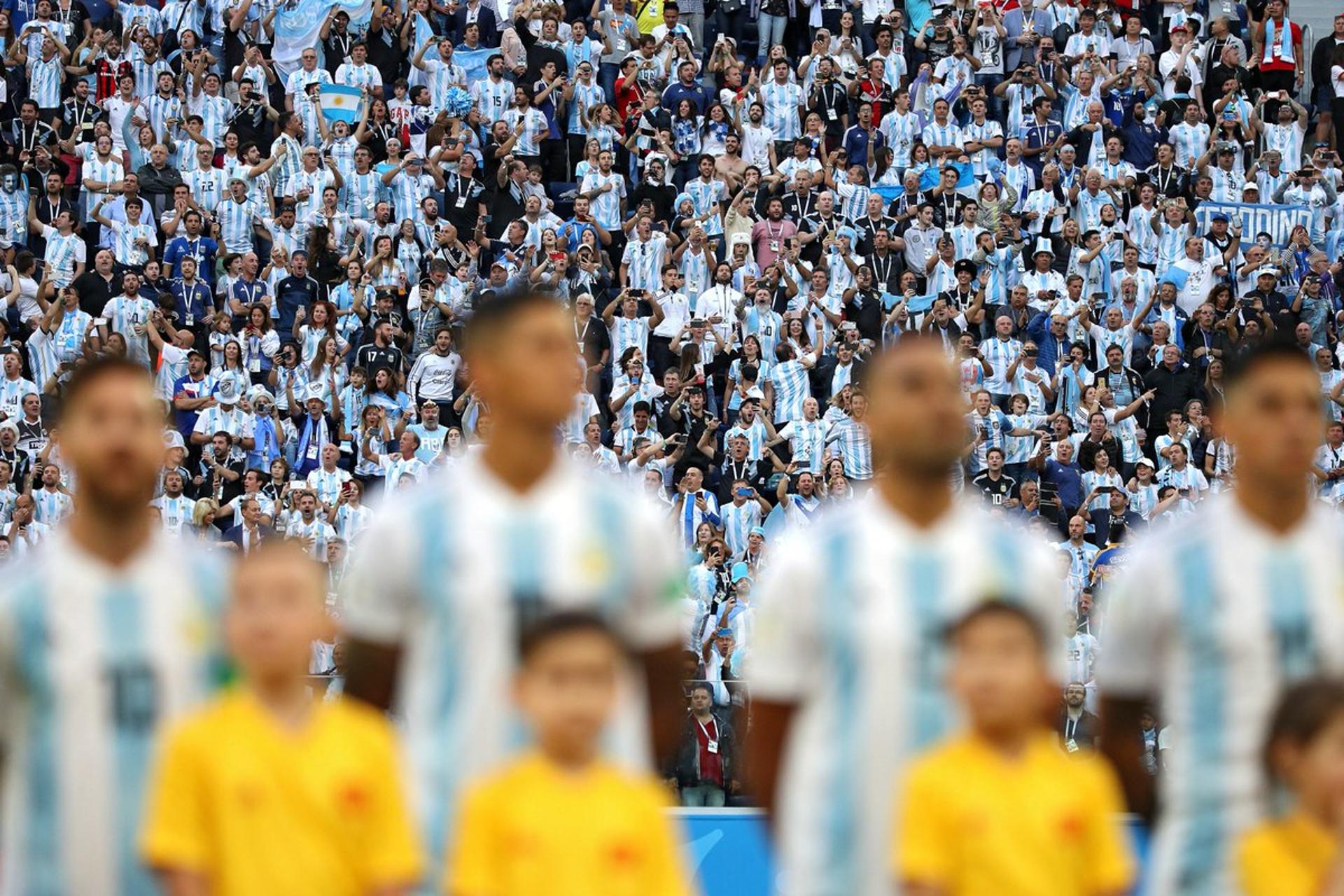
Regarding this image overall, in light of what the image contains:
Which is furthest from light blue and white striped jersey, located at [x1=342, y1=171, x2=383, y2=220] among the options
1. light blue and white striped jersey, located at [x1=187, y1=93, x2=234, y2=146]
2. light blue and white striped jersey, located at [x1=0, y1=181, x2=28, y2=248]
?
light blue and white striped jersey, located at [x1=0, y1=181, x2=28, y2=248]

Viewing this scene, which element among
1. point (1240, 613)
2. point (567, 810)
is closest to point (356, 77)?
point (1240, 613)

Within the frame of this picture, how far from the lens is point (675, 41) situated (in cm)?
2469

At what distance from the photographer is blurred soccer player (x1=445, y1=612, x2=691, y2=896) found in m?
4.20

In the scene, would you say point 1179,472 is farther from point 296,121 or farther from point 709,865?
point 709,865

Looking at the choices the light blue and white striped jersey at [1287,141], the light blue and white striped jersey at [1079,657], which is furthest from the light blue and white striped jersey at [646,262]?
the light blue and white striped jersey at [1287,141]

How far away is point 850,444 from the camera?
19844mm

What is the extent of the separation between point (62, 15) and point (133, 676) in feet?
66.3

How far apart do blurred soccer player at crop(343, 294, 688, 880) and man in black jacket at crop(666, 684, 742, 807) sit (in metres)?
7.92

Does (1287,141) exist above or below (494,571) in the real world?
above

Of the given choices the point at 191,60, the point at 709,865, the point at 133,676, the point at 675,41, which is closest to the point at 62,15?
the point at 191,60

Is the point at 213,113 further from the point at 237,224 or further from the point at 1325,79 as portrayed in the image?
the point at 1325,79

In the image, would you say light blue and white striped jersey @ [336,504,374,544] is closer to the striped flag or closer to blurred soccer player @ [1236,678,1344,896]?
the striped flag

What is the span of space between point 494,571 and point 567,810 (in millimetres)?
630

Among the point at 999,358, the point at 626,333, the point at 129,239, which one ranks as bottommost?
the point at 999,358
